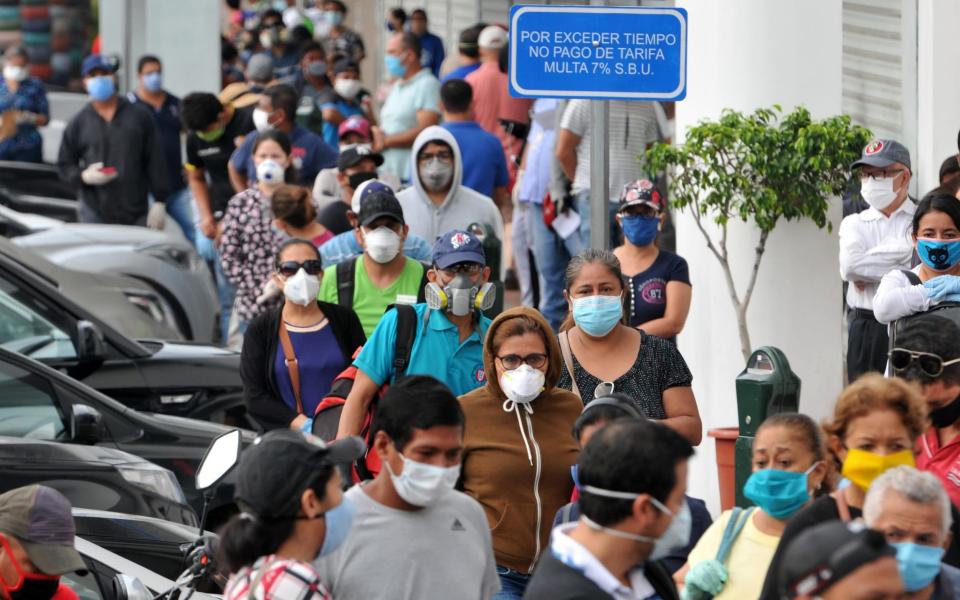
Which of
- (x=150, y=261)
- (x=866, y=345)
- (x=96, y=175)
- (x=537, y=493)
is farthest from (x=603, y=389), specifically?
(x=96, y=175)

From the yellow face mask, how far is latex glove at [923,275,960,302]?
7.45 feet

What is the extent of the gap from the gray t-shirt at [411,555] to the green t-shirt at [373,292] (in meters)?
3.89

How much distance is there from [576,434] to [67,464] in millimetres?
3007

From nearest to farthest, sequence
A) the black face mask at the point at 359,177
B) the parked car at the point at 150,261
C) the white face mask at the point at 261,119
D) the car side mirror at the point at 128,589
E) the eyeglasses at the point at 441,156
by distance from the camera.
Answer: the car side mirror at the point at 128,589 → the eyeglasses at the point at 441,156 → the black face mask at the point at 359,177 → the parked car at the point at 150,261 → the white face mask at the point at 261,119

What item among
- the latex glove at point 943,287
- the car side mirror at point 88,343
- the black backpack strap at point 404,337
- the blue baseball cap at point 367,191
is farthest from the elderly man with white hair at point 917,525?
the car side mirror at point 88,343

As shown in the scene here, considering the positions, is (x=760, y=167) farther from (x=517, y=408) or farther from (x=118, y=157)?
(x=118, y=157)

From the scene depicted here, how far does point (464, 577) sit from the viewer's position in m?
5.07

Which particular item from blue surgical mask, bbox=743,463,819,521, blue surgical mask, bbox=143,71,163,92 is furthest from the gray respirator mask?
blue surgical mask, bbox=143,71,163,92

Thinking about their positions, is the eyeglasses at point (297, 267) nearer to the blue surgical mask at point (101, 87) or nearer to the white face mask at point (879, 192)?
the white face mask at point (879, 192)

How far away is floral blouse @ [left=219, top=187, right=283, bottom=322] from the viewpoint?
11938 mm

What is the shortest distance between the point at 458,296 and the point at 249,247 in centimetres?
460

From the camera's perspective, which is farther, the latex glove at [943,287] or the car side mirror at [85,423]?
the car side mirror at [85,423]

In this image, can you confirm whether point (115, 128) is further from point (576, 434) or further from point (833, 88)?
point (576, 434)

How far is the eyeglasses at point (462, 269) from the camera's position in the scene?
7777mm
